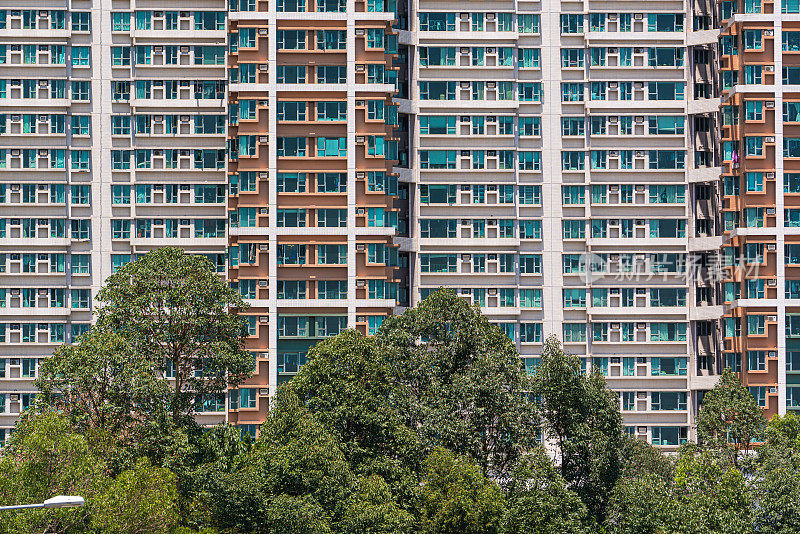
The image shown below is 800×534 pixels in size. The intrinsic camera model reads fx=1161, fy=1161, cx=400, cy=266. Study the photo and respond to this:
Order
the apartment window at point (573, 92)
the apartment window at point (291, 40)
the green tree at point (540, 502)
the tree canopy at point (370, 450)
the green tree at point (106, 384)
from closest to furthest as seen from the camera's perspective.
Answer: the tree canopy at point (370, 450) → the green tree at point (540, 502) → the green tree at point (106, 384) → the apartment window at point (291, 40) → the apartment window at point (573, 92)

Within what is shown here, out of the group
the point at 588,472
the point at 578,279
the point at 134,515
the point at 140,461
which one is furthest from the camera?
the point at 578,279

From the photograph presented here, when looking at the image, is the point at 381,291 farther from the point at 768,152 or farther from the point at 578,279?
the point at 768,152

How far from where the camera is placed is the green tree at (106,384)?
59.8 m

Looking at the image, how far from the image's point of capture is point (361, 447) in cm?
5972

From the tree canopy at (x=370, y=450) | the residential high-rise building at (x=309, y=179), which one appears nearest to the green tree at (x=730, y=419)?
the tree canopy at (x=370, y=450)

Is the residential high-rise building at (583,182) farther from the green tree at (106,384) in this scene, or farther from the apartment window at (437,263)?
the green tree at (106,384)

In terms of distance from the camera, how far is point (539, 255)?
80.2 metres

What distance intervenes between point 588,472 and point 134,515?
23.4 metres

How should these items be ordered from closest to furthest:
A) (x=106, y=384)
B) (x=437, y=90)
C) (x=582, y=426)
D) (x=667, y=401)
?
(x=106, y=384) → (x=582, y=426) → (x=667, y=401) → (x=437, y=90)

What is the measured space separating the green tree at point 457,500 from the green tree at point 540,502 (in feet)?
2.74

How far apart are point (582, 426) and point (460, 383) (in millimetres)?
6781

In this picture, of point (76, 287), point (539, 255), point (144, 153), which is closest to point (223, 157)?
point (144, 153)

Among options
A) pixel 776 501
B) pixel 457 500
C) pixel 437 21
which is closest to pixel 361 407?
pixel 457 500

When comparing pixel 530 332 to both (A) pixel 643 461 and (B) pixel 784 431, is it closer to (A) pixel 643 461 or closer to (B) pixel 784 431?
(A) pixel 643 461
